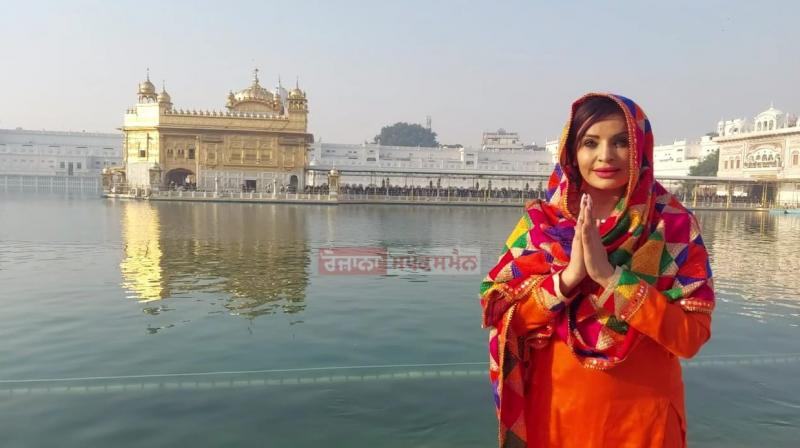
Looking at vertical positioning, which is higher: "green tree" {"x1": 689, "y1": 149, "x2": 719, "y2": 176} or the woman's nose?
"green tree" {"x1": 689, "y1": 149, "x2": 719, "y2": 176}

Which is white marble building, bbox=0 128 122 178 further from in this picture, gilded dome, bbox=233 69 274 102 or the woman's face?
the woman's face

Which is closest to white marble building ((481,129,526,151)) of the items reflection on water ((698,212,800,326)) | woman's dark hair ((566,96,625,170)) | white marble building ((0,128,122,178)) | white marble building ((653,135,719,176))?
white marble building ((653,135,719,176))

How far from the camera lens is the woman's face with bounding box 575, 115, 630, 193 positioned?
1.44 metres

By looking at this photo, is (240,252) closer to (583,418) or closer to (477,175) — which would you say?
(583,418)

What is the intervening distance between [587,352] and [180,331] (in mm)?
4690

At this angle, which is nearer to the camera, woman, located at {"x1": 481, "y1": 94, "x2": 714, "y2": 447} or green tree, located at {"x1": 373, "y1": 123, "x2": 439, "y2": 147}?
woman, located at {"x1": 481, "y1": 94, "x2": 714, "y2": 447}

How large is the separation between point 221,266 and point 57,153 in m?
79.1

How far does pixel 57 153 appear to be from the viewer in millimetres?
74500

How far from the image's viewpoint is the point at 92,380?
3949 millimetres

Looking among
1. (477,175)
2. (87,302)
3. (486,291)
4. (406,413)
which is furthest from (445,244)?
(477,175)

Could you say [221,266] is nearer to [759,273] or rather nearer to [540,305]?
[540,305]

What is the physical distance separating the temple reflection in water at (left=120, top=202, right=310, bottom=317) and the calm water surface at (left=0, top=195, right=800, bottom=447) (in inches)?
2.4

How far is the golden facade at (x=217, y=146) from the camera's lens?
39.3m

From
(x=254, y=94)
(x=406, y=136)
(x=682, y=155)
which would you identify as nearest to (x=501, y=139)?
(x=406, y=136)
